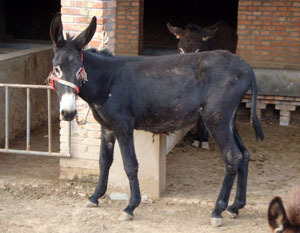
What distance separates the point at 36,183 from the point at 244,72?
2857 mm

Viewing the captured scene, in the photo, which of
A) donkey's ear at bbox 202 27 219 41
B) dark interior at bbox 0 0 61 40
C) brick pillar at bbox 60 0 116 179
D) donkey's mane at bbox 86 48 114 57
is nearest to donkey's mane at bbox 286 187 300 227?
donkey's mane at bbox 86 48 114 57

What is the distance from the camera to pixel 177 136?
339 inches

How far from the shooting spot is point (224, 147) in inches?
234

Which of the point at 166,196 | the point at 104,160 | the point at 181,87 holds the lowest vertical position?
the point at 166,196

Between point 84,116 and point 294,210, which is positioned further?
point 84,116

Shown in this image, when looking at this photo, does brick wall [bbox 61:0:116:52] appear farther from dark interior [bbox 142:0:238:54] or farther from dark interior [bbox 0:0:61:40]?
dark interior [bbox 0:0:61:40]

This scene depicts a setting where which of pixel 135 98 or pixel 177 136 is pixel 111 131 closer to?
pixel 135 98

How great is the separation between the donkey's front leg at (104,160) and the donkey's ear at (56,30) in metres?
1.12

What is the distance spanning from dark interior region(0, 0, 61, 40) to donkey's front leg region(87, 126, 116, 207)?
27.7ft

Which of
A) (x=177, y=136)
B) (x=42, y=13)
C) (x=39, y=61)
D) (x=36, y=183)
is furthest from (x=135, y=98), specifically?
(x=42, y=13)

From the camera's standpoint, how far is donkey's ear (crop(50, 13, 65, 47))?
5.53 meters

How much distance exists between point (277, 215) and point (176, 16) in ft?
35.8

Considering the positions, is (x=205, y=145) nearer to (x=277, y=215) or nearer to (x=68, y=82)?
(x=68, y=82)

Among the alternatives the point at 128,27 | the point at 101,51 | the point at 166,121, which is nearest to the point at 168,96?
the point at 166,121
